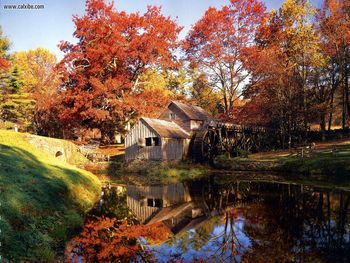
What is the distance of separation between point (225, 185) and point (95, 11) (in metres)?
27.2

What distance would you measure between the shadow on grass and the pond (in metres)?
1.99

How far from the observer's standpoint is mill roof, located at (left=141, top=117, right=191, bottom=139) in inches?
1221

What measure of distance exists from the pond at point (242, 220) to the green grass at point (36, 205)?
5.29 ft

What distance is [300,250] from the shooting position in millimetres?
8352

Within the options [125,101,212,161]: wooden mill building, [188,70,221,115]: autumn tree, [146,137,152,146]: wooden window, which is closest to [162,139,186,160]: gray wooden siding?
[125,101,212,161]: wooden mill building

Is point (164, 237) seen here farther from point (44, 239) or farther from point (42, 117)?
point (42, 117)

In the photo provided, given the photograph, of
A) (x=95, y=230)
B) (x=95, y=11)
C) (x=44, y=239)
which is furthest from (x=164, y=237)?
(x=95, y=11)

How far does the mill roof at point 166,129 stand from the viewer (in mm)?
31016

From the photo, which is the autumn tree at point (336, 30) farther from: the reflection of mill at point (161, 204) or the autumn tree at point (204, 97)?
the reflection of mill at point (161, 204)

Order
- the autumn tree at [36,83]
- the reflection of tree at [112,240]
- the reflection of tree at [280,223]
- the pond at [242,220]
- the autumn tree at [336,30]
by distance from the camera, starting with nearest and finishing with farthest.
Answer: the reflection of tree at [112,240] → the reflection of tree at [280,223] → the pond at [242,220] → the autumn tree at [336,30] → the autumn tree at [36,83]

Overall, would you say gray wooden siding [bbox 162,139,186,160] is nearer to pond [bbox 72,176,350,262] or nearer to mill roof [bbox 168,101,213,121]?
mill roof [bbox 168,101,213,121]

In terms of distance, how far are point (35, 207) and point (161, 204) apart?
741 centimetres

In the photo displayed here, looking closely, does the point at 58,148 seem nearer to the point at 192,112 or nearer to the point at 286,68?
the point at 192,112

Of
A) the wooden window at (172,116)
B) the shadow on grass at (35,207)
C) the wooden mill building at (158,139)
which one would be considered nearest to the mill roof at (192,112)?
the wooden mill building at (158,139)
